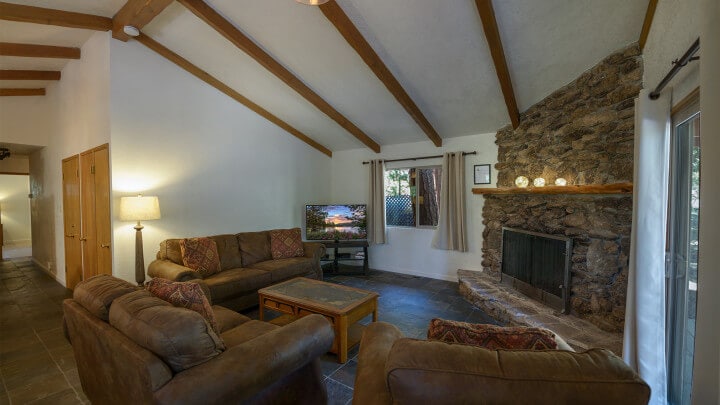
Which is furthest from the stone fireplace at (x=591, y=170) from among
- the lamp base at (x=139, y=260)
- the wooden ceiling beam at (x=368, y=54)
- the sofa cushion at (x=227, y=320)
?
the lamp base at (x=139, y=260)

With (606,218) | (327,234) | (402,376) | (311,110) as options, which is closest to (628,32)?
(606,218)

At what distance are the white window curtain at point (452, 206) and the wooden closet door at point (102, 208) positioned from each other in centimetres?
436

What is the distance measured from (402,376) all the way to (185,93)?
14.6 feet

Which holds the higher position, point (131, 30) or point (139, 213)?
point (131, 30)

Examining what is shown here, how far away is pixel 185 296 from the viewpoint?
172 centimetres

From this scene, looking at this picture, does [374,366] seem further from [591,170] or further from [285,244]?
[285,244]

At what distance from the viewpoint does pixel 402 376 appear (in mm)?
908

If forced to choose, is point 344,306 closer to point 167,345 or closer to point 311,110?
point 167,345

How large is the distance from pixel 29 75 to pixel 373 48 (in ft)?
15.6

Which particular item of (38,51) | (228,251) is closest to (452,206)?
(228,251)

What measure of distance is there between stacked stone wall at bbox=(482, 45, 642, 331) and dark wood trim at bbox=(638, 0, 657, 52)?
0.24 ft

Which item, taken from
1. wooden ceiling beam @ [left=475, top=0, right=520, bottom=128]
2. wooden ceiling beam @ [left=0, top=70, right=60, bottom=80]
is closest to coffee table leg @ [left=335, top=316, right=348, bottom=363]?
wooden ceiling beam @ [left=475, top=0, right=520, bottom=128]

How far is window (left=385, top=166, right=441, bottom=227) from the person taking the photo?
16.9ft

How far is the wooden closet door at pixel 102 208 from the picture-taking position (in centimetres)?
346
